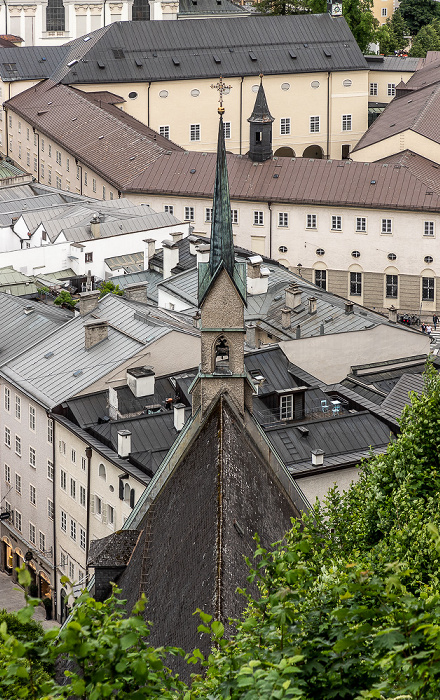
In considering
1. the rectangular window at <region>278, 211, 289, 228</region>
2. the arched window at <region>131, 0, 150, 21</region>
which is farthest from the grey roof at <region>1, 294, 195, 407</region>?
the arched window at <region>131, 0, 150, 21</region>

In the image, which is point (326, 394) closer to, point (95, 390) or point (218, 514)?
point (95, 390)

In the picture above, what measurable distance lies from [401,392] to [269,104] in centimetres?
9611

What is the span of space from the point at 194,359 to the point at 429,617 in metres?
57.5

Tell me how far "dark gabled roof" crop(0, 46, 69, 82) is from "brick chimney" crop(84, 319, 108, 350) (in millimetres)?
90796

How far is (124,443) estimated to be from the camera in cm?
7156

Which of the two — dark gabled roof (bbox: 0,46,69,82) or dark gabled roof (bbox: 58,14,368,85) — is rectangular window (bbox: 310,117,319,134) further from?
dark gabled roof (bbox: 0,46,69,82)

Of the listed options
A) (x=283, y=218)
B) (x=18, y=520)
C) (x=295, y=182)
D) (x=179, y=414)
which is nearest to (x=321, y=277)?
(x=283, y=218)

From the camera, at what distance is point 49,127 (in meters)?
152

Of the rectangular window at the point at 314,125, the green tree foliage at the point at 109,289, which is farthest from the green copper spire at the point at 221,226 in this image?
the rectangular window at the point at 314,125

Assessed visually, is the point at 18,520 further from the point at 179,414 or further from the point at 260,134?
the point at 260,134

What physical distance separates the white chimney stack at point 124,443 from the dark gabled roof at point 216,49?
96.0m

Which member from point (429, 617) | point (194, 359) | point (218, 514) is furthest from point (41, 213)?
point (429, 617)

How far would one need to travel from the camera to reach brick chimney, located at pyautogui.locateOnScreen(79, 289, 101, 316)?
86.6 m

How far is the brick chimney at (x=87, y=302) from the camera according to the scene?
86.6m
